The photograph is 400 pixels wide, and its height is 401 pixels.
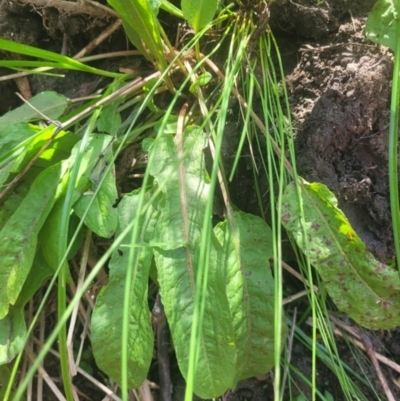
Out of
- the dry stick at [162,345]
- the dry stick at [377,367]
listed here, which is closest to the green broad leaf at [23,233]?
the dry stick at [162,345]

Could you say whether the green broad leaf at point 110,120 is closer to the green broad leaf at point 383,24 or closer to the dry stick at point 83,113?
the dry stick at point 83,113

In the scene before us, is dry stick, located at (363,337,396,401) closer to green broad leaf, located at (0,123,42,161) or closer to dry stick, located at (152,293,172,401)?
dry stick, located at (152,293,172,401)

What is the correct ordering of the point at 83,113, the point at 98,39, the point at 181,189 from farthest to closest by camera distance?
the point at 98,39 < the point at 83,113 < the point at 181,189

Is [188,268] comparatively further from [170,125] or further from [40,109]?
[40,109]

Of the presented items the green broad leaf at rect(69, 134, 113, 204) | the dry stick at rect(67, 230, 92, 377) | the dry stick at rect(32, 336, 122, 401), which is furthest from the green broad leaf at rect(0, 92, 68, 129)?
the dry stick at rect(32, 336, 122, 401)

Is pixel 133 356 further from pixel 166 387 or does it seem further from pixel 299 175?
pixel 299 175

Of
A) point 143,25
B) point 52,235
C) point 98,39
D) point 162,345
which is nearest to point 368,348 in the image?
point 162,345
